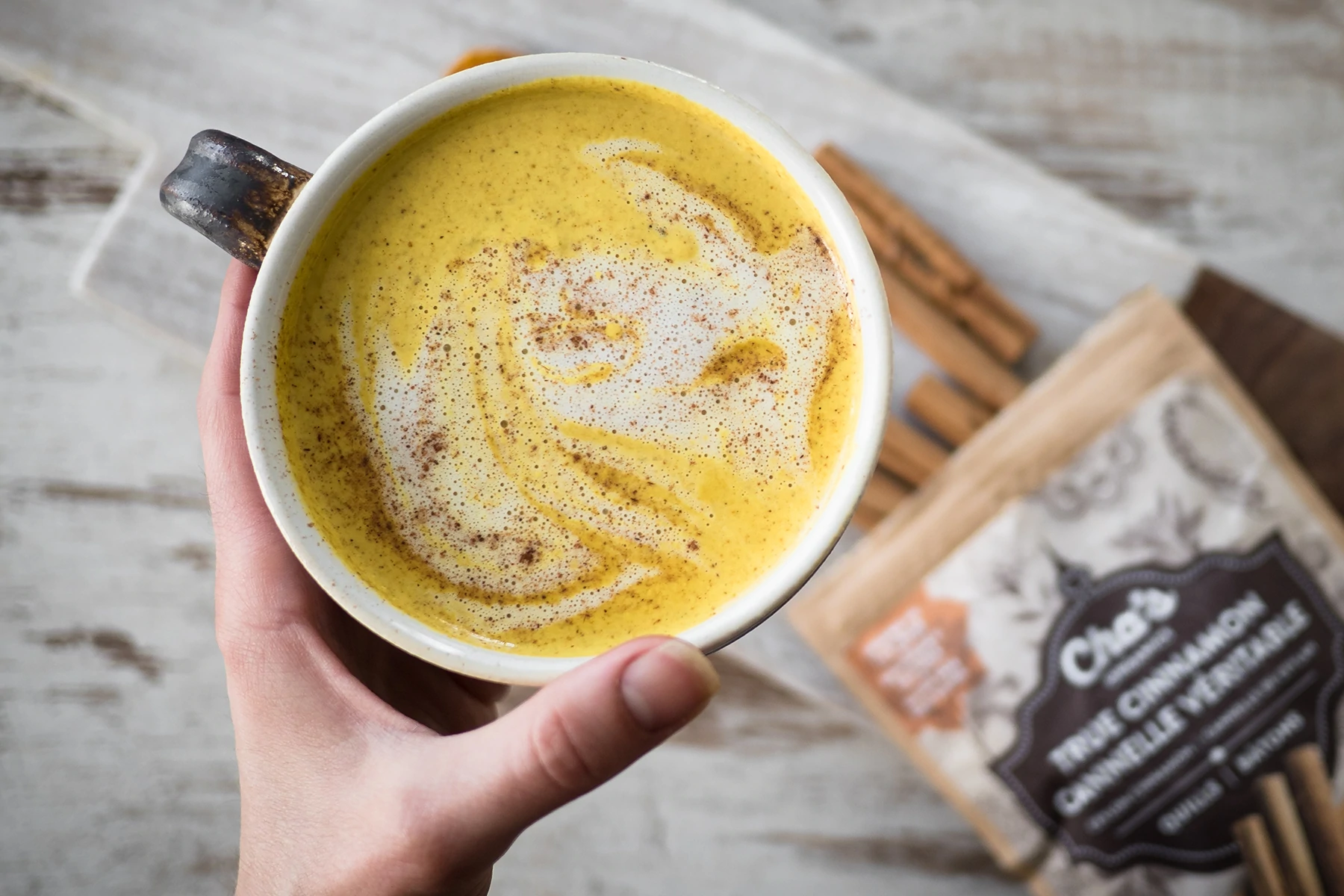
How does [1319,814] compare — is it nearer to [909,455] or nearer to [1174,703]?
[1174,703]

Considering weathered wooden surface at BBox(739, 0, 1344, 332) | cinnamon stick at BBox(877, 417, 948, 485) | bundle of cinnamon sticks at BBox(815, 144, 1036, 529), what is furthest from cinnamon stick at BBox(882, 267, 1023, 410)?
weathered wooden surface at BBox(739, 0, 1344, 332)

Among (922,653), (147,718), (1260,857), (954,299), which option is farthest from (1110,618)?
(147,718)

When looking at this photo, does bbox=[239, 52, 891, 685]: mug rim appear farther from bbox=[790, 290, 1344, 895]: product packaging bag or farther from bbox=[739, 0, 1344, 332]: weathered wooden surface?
bbox=[739, 0, 1344, 332]: weathered wooden surface

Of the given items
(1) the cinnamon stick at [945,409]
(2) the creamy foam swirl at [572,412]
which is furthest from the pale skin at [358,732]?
(1) the cinnamon stick at [945,409]

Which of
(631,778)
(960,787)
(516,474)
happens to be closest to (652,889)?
(631,778)

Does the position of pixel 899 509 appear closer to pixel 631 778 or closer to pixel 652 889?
pixel 631 778

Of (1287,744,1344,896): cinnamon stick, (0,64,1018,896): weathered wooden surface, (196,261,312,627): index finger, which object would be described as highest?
(196,261,312,627): index finger
